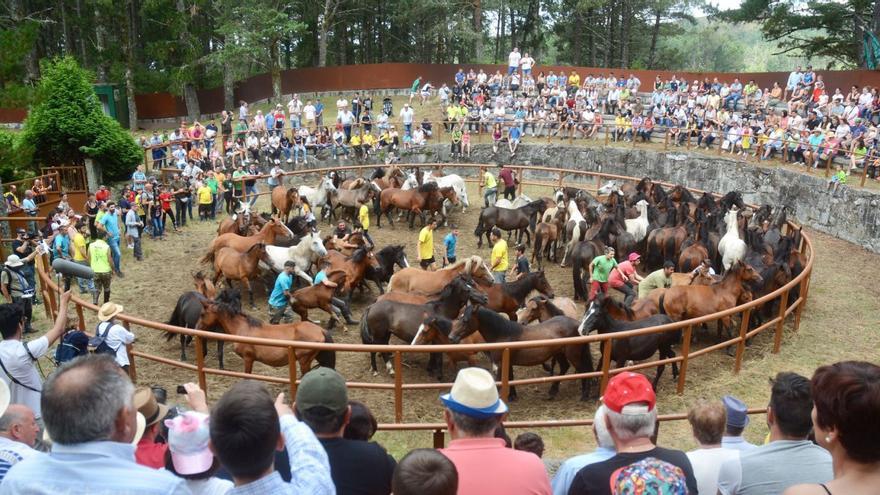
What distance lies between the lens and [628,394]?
351 centimetres

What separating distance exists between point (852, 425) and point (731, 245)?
1216cm

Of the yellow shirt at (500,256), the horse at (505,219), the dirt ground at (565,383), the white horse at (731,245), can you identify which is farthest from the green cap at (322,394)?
the horse at (505,219)

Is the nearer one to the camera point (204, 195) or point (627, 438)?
point (627, 438)

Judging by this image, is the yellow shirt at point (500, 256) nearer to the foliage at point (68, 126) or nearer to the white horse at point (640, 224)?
the white horse at point (640, 224)

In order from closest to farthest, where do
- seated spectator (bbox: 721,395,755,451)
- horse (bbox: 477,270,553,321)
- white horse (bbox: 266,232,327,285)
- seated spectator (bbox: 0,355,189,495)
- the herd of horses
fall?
seated spectator (bbox: 0,355,189,495), seated spectator (bbox: 721,395,755,451), the herd of horses, horse (bbox: 477,270,553,321), white horse (bbox: 266,232,327,285)

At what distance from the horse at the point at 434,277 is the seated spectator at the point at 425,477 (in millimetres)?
8759

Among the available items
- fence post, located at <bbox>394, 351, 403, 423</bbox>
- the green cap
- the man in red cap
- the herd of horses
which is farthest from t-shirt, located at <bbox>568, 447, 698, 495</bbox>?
the herd of horses

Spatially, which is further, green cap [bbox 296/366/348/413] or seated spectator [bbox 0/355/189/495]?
green cap [bbox 296/366/348/413]

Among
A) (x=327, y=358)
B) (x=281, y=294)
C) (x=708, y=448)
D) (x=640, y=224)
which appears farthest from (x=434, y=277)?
(x=708, y=448)

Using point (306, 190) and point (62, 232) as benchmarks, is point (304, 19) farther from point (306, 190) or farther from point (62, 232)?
point (62, 232)

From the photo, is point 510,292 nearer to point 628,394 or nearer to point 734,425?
point 734,425

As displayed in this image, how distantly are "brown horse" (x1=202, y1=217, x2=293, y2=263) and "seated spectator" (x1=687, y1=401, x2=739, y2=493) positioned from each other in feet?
37.3

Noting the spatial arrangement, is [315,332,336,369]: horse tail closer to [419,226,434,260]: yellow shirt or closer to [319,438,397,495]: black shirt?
[419,226,434,260]: yellow shirt

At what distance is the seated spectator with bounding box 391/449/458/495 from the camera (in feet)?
9.39
